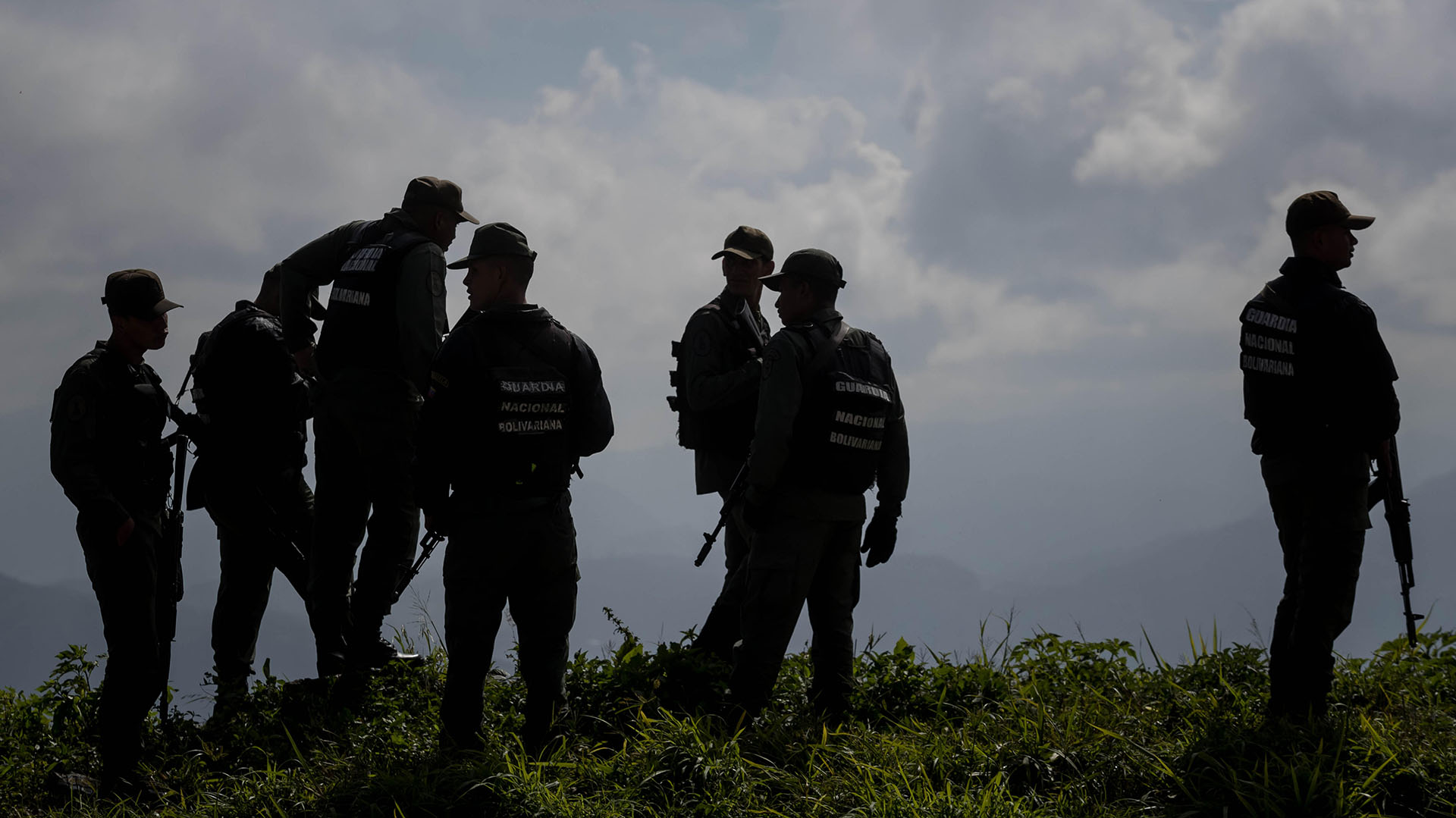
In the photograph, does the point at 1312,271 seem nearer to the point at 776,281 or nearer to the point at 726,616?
the point at 776,281

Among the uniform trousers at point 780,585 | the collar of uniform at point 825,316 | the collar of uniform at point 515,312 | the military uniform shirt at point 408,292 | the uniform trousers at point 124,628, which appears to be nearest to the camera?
the collar of uniform at point 515,312

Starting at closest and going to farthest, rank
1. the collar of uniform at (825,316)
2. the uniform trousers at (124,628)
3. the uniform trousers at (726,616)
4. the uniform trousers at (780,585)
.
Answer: the uniform trousers at (124,628), the uniform trousers at (780,585), the collar of uniform at (825,316), the uniform trousers at (726,616)

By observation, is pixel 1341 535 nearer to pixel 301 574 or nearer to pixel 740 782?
pixel 740 782

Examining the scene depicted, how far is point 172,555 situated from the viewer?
6.15 meters

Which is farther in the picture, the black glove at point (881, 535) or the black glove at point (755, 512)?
the black glove at point (881, 535)

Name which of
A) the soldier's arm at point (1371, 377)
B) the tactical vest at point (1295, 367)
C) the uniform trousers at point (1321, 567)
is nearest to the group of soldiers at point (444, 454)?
the tactical vest at point (1295, 367)

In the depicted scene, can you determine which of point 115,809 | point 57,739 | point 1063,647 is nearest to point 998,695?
point 1063,647

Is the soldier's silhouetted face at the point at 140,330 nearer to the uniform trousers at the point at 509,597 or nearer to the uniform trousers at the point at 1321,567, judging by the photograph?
the uniform trousers at the point at 509,597

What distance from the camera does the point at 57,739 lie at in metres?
6.94

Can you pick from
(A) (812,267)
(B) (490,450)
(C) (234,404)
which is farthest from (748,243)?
(C) (234,404)

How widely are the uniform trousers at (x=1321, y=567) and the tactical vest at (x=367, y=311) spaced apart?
497cm

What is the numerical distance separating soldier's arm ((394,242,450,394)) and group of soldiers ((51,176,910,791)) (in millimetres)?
16

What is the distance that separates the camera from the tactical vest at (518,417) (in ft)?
16.8

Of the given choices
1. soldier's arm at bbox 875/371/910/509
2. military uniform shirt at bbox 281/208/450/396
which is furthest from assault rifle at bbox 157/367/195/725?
soldier's arm at bbox 875/371/910/509
